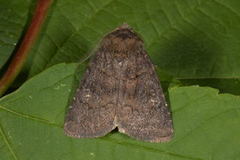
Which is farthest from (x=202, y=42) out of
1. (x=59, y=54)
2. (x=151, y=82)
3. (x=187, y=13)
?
(x=59, y=54)

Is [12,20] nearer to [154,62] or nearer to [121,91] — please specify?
[121,91]

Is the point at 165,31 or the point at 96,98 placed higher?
the point at 165,31

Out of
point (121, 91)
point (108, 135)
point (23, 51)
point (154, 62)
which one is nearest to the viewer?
point (108, 135)

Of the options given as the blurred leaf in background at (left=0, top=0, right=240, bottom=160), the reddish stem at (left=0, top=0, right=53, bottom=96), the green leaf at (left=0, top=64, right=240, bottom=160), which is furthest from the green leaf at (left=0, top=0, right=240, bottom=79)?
the green leaf at (left=0, top=64, right=240, bottom=160)

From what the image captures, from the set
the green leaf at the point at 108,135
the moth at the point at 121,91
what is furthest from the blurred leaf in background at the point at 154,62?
the moth at the point at 121,91

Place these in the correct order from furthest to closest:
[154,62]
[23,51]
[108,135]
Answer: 1. [154,62]
2. [23,51]
3. [108,135]

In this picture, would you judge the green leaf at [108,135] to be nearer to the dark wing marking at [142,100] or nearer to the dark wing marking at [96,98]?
the dark wing marking at [96,98]

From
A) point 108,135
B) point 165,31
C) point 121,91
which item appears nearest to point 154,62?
A: point 165,31

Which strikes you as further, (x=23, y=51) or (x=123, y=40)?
(x=123, y=40)
